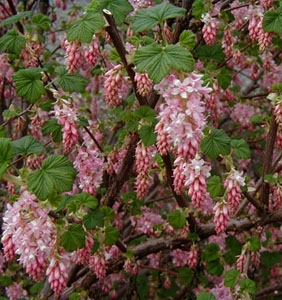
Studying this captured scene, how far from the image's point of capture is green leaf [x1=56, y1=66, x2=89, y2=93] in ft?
6.64

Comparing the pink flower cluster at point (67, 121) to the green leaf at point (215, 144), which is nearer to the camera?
the green leaf at point (215, 144)

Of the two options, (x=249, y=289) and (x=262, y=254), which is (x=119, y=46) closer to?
(x=249, y=289)

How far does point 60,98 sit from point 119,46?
49 centimetres

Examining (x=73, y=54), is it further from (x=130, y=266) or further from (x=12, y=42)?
(x=130, y=266)

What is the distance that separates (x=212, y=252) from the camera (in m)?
2.61

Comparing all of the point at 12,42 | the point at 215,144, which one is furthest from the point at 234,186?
the point at 12,42

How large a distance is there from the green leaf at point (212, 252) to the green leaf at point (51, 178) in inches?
55.7

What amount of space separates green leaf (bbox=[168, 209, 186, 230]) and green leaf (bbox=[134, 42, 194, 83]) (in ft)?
3.85

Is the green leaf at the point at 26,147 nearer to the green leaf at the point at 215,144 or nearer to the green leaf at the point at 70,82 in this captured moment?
the green leaf at the point at 70,82

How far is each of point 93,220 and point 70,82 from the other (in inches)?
30.0

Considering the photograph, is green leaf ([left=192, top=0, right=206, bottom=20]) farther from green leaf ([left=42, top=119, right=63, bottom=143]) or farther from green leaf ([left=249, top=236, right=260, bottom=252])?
green leaf ([left=249, top=236, right=260, bottom=252])

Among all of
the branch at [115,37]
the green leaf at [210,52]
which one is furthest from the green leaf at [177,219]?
the green leaf at [210,52]

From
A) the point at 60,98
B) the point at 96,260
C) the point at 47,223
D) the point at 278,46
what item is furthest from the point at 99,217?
the point at 278,46

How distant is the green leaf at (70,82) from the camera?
203cm
